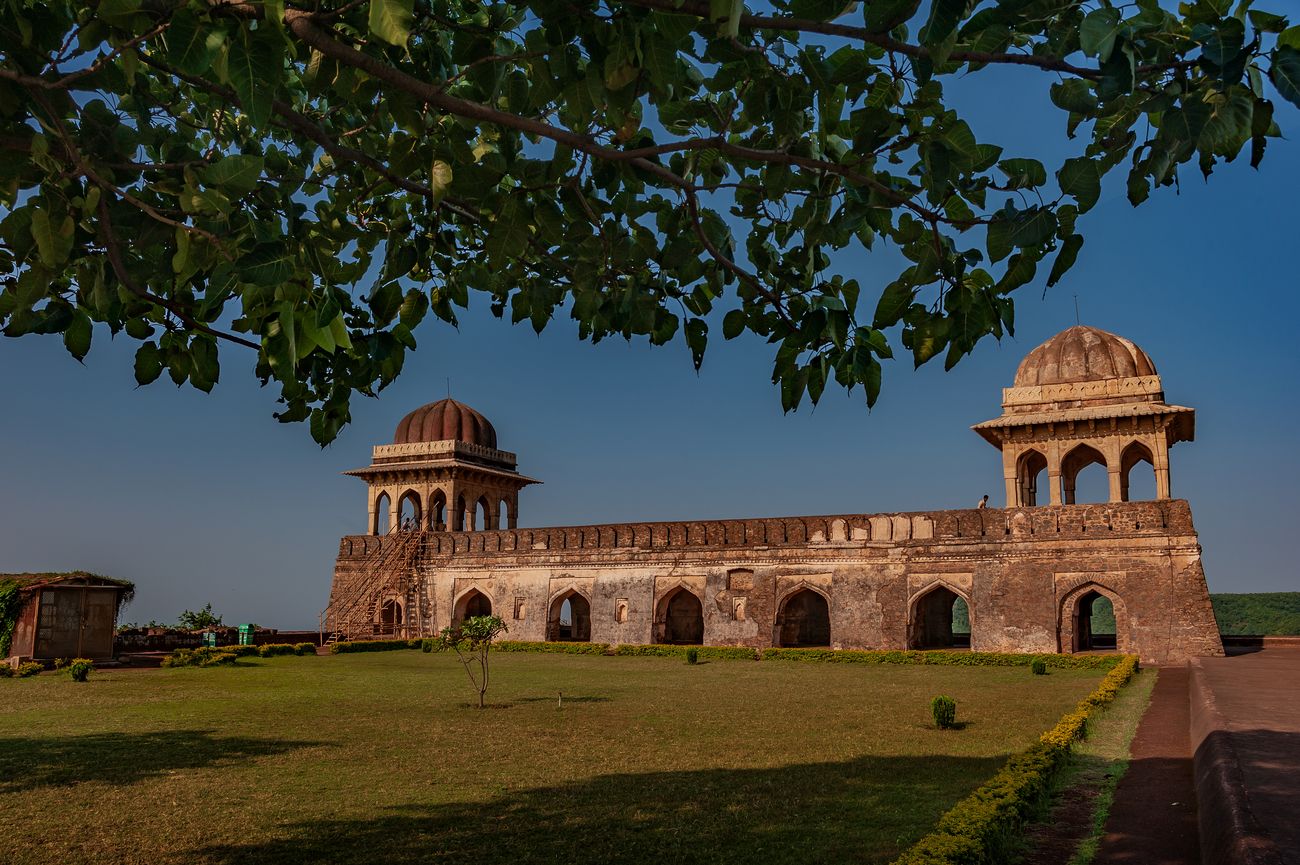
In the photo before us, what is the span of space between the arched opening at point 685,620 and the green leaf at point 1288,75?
75.6 ft

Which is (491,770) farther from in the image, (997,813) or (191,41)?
(191,41)

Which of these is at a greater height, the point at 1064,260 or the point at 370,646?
the point at 1064,260

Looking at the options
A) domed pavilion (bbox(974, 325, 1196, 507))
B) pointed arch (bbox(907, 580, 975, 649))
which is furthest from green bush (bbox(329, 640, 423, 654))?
domed pavilion (bbox(974, 325, 1196, 507))

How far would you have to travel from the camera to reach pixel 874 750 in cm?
776

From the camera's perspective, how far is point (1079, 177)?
2209 millimetres

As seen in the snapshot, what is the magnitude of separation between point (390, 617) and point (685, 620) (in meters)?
8.17

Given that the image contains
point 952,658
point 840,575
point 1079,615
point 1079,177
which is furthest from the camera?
point 840,575

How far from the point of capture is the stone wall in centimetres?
1745

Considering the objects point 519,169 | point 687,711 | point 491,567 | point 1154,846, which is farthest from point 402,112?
point 491,567

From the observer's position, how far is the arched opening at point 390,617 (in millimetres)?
25188

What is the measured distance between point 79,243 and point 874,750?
22.4 feet

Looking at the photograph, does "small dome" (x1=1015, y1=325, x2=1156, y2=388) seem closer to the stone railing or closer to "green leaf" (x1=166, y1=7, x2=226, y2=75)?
the stone railing

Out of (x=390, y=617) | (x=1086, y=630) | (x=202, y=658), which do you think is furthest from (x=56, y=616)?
(x=1086, y=630)

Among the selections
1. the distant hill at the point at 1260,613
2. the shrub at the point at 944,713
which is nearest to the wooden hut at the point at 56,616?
the shrub at the point at 944,713
